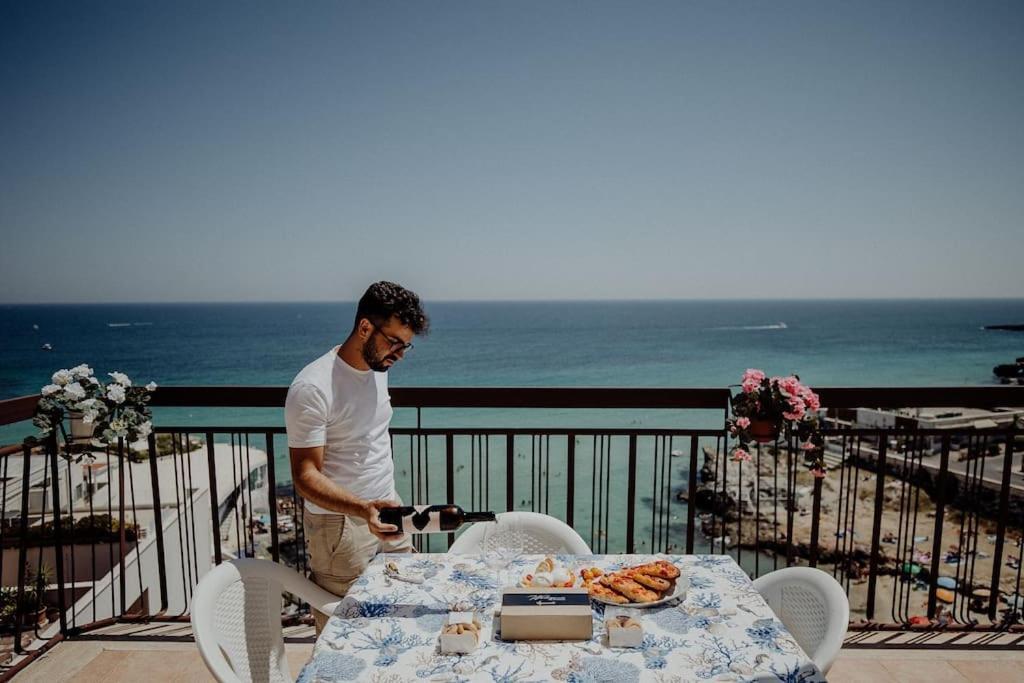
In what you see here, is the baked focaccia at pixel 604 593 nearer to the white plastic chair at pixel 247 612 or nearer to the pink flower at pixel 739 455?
the white plastic chair at pixel 247 612

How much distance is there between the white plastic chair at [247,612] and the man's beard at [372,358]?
0.74 meters

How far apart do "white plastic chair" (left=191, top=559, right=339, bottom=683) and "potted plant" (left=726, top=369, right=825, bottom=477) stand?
6.14ft

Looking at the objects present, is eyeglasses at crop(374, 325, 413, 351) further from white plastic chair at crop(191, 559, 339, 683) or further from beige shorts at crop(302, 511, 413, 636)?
white plastic chair at crop(191, 559, 339, 683)

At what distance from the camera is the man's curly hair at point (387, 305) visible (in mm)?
1944

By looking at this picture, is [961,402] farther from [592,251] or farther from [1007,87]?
[592,251]

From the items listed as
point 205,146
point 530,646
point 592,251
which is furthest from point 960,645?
point 592,251

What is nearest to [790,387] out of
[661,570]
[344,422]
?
[661,570]

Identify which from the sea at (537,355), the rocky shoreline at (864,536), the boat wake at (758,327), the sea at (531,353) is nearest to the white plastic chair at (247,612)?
the rocky shoreline at (864,536)

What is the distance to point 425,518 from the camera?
4.95 feet

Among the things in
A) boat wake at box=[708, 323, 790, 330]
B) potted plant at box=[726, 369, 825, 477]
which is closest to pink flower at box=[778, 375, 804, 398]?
potted plant at box=[726, 369, 825, 477]

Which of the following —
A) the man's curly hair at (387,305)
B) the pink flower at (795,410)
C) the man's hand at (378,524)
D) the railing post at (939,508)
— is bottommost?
the railing post at (939,508)

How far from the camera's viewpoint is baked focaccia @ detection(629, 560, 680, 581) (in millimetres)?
1592

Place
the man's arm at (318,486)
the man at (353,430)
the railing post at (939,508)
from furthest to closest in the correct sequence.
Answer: the railing post at (939,508), the man at (353,430), the man's arm at (318,486)

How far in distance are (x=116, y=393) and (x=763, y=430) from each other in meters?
2.98
